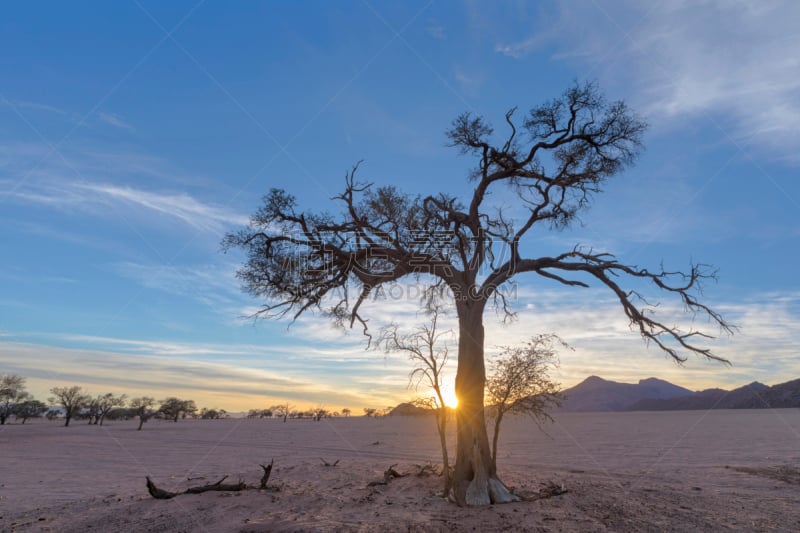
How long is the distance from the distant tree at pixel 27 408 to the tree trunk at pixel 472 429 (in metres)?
90.6

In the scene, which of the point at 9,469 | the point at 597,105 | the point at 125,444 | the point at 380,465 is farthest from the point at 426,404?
the point at 125,444

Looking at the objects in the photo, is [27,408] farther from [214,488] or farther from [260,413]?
[214,488]

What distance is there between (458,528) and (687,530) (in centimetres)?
446

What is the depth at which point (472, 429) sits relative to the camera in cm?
1148

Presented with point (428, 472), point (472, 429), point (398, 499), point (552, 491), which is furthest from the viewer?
point (428, 472)

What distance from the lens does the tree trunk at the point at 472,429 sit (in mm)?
11094

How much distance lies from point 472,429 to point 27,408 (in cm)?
9780

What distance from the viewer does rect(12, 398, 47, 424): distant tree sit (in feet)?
257

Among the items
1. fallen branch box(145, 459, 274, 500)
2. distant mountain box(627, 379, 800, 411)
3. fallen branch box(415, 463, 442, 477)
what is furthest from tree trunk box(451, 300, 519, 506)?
distant mountain box(627, 379, 800, 411)

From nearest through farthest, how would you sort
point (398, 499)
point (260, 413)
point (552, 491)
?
1. point (398, 499)
2. point (552, 491)
3. point (260, 413)

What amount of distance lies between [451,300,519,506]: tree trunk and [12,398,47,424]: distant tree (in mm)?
90646

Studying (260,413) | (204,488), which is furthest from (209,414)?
(204,488)

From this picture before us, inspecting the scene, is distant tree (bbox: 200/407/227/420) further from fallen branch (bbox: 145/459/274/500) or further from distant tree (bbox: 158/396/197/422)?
fallen branch (bbox: 145/459/274/500)

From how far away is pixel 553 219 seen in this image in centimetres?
1288
